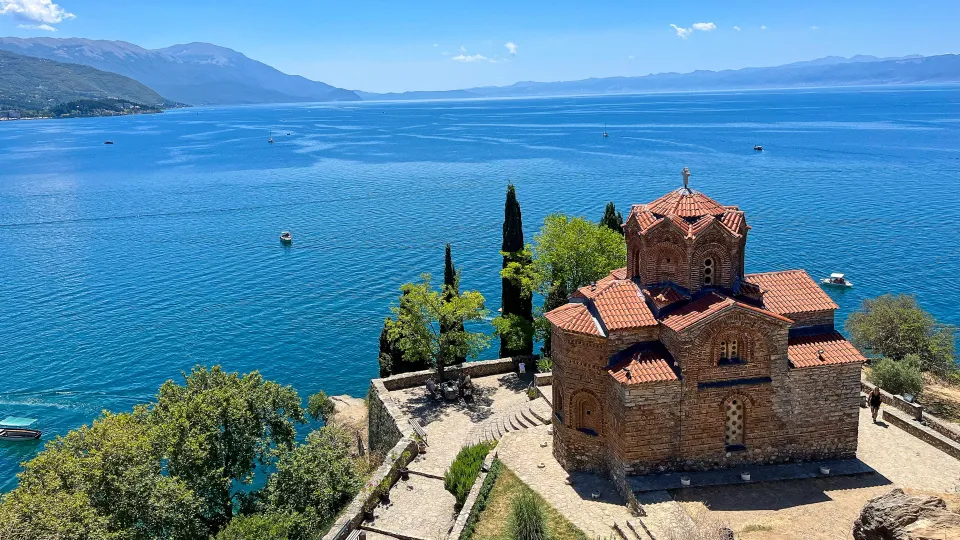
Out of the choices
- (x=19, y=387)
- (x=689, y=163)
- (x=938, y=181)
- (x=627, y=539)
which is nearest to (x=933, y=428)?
(x=627, y=539)

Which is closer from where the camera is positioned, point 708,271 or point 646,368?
point 646,368

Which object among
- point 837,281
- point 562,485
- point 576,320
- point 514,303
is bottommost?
point 837,281

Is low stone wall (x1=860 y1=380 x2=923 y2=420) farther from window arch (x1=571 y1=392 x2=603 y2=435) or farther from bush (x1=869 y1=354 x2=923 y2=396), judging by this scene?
window arch (x1=571 y1=392 x2=603 y2=435)

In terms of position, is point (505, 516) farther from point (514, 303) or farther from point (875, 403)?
point (514, 303)

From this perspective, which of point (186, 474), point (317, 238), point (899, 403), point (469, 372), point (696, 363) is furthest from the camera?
point (317, 238)

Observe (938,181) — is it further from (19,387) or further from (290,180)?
(19,387)

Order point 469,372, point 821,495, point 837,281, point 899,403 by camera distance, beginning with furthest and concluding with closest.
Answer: point 837,281, point 469,372, point 899,403, point 821,495

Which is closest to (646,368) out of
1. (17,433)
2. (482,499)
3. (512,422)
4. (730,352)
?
(730,352)
